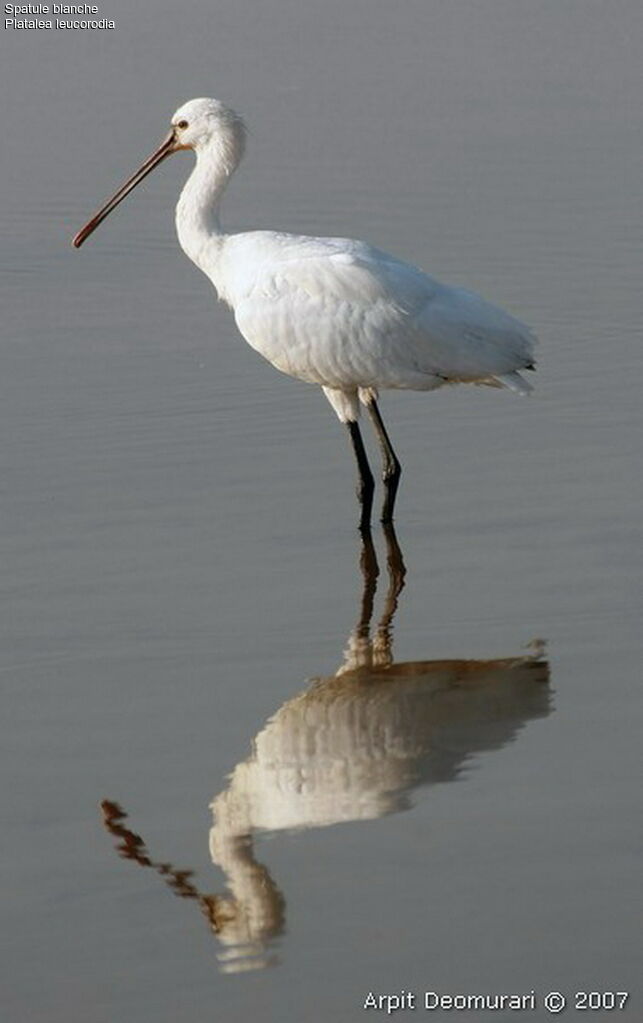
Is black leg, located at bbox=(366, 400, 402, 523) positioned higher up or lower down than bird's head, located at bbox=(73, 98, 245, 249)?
lower down

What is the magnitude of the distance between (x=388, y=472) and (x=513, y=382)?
731 mm

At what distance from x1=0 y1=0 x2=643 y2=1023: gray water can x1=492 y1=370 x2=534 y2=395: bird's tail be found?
1.33 ft

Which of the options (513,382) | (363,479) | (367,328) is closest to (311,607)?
(363,479)

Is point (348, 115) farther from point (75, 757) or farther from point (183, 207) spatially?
point (75, 757)

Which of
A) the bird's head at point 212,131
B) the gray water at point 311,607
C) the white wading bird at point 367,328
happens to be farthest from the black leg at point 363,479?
the bird's head at point 212,131

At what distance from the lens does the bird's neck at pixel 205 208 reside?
469 inches

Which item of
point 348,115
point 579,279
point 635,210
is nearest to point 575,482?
point 579,279

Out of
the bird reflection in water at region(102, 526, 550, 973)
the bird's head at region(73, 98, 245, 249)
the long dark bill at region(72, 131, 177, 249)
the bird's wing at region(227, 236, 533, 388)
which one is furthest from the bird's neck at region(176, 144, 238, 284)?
the bird reflection in water at region(102, 526, 550, 973)

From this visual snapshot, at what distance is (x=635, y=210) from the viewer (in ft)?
51.8

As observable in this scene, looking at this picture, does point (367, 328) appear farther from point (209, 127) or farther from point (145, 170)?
point (145, 170)

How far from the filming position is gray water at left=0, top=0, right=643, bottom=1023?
264 inches

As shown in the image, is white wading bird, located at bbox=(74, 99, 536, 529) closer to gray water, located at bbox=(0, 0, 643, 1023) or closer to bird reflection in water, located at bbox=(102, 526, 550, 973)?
gray water, located at bbox=(0, 0, 643, 1023)

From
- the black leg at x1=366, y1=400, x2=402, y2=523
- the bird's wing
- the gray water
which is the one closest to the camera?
the gray water

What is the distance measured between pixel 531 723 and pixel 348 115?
37.9ft
